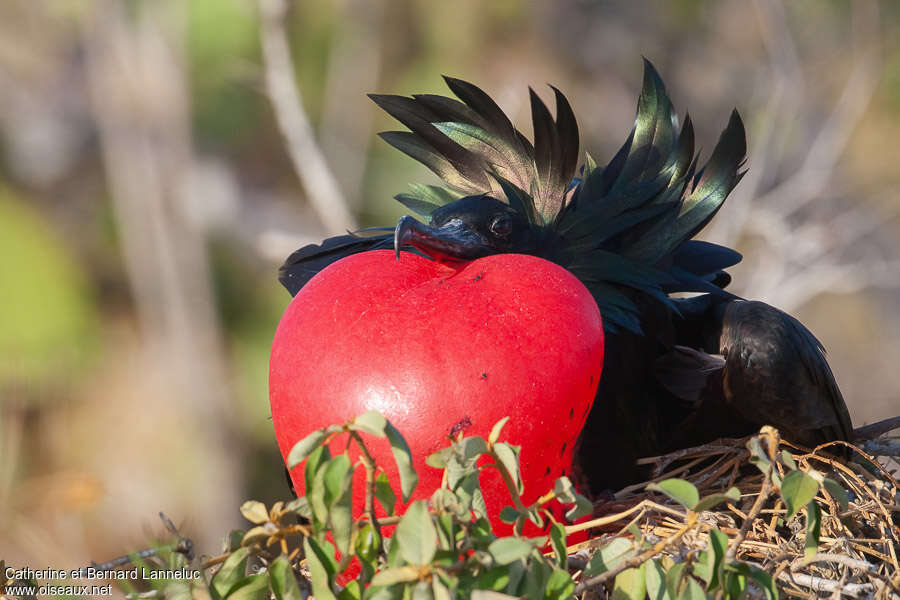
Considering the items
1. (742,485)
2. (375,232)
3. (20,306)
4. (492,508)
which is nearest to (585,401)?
(492,508)

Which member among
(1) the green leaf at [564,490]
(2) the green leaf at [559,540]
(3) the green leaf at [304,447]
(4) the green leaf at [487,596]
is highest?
(3) the green leaf at [304,447]

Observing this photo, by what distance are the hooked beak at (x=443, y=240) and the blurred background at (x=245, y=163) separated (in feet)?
10.4

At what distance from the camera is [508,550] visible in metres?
0.88

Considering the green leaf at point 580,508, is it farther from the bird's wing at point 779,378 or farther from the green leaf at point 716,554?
the bird's wing at point 779,378

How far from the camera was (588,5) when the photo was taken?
7.73m

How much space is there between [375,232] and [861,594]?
3.28 feet

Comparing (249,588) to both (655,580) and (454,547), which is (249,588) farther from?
(655,580)

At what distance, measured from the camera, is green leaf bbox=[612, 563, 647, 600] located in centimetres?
99

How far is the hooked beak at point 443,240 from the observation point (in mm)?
1290

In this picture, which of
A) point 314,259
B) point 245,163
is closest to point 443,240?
point 314,259

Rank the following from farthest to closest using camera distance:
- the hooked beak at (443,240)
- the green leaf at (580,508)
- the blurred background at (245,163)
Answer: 1. the blurred background at (245,163)
2. the hooked beak at (443,240)
3. the green leaf at (580,508)

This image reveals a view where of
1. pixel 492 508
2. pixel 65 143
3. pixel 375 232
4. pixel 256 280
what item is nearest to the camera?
pixel 492 508

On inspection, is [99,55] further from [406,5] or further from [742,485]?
[742,485]

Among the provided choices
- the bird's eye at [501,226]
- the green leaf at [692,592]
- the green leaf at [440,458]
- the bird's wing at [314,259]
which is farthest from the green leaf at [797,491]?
the bird's wing at [314,259]
